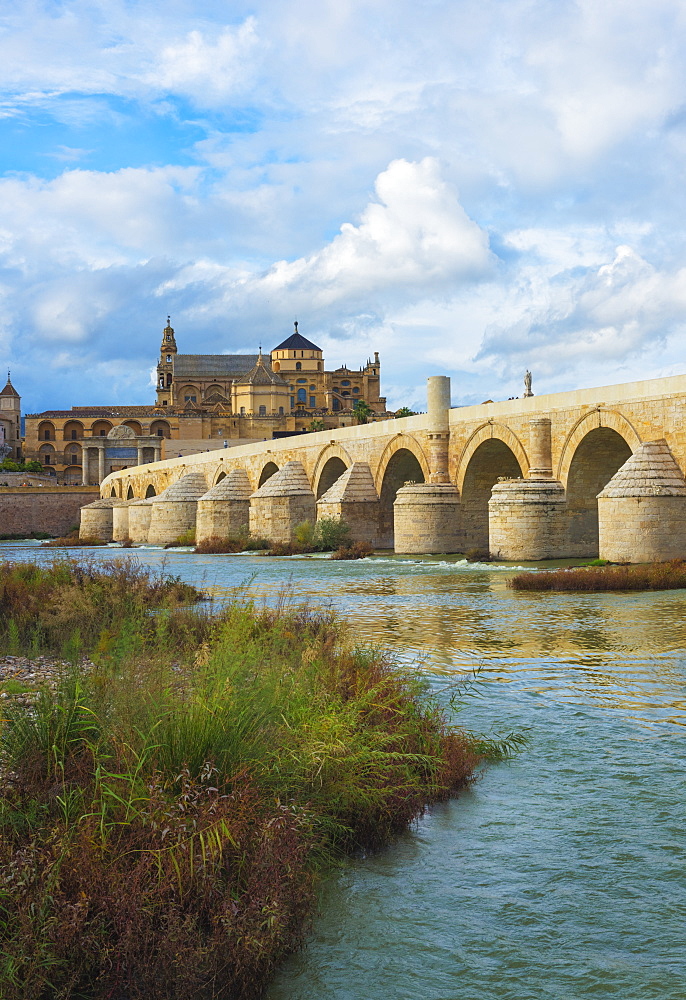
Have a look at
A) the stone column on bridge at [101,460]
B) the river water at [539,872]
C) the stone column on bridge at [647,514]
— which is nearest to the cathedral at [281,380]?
the stone column on bridge at [101,460]

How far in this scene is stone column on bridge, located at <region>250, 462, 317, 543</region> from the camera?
32.3 metres

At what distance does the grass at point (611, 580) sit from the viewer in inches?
636

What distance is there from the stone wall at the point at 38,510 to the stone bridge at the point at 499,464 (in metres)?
22.3

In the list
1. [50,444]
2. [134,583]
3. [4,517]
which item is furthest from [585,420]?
[50,444]

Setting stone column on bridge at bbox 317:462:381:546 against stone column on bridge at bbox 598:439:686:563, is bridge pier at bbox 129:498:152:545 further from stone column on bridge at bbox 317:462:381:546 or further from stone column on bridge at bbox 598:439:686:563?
stone column on bridge at bbox 598:439:686:563

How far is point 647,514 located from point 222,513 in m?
20.8

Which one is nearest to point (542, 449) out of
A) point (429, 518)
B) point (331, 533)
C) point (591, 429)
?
point (591, 429)

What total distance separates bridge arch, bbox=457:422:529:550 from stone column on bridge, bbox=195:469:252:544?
1095cm

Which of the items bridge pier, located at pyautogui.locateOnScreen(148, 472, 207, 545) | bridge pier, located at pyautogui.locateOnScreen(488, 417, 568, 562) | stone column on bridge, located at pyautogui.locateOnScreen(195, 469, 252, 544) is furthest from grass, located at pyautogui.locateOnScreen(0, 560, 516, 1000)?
bridge pier, located at pyautogui.locateOnScreen(148, 472, 207, 545)

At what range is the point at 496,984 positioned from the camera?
3.43m

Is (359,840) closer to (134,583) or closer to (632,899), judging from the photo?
(632,899)

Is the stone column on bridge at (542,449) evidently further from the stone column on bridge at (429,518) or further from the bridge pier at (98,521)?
the bridge pier at (98,521)

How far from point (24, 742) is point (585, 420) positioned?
19.0 meters

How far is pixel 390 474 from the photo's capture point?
1211 inches
